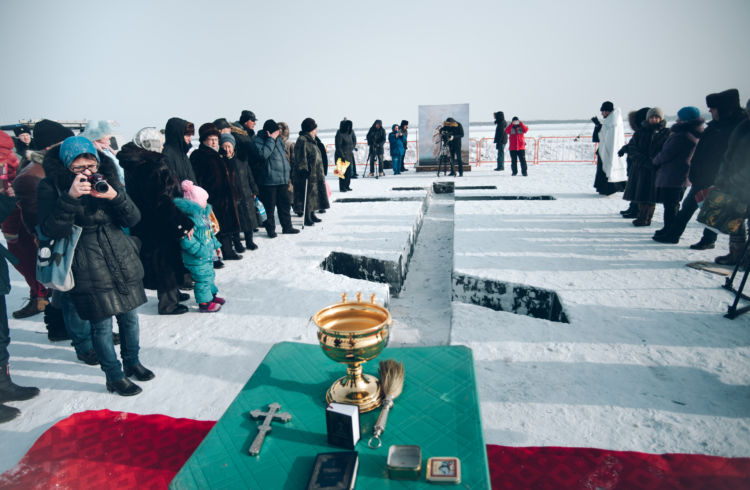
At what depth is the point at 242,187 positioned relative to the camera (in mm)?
5570

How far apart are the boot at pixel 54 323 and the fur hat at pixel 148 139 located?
1.67m

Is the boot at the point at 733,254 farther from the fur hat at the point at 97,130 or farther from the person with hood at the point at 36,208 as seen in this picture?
the fur hat at the point at 97,130

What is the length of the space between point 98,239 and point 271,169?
12.6 ft

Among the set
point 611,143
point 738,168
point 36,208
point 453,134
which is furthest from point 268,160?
point 453,134

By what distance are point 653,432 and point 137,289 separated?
3.32 m

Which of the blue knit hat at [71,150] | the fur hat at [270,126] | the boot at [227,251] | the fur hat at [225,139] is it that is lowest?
the boot at [227,251]

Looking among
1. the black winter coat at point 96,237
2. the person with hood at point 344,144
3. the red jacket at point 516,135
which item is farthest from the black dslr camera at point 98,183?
the red jacket at point 516,135

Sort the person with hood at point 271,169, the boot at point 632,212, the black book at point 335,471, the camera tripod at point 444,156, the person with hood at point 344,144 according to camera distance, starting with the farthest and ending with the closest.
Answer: the camera tripod at point 444,156, the person with hood at point 344,144, the boot at point 632,212, the person with hood at point 271,169, the black book at point 335,471

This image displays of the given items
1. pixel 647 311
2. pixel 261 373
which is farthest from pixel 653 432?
pixel 261 373

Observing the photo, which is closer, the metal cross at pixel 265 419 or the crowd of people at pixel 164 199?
the metal cross at pixel 265 419

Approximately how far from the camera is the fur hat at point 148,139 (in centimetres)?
381

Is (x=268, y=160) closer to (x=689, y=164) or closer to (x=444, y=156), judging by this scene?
(x=689, y=164)

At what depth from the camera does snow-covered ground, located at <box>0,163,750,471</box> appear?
233 cm

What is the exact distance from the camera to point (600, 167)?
8664 mm
